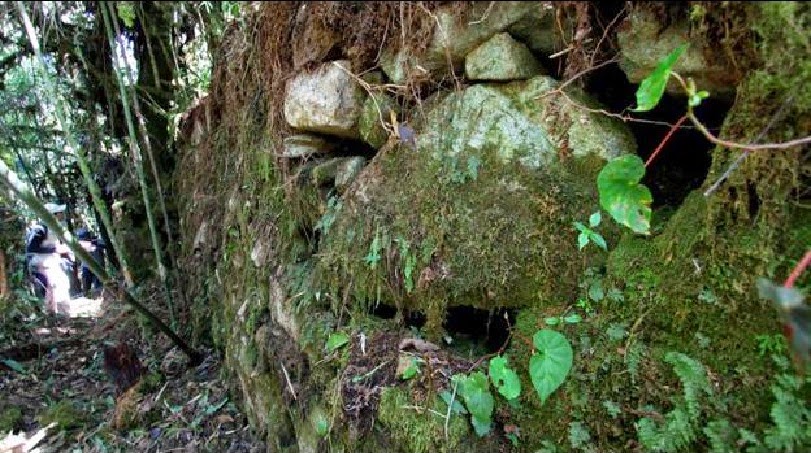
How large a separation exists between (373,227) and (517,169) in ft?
2.66

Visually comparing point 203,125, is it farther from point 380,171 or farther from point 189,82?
point 380,171

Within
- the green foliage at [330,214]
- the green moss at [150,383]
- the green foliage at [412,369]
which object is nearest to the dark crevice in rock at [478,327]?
the green foliage at [412,369]

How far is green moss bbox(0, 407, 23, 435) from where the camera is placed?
4.18 metres

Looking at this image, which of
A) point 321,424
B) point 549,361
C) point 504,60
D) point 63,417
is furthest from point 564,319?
point 63,417

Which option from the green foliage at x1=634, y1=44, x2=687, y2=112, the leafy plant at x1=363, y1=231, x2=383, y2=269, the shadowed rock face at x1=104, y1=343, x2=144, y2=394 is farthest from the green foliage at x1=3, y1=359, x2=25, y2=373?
the green foliage at x1=634, y1=44, x2=687, y2=112

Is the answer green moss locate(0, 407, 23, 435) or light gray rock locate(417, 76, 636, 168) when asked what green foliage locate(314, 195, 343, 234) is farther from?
green moss locate(0, 407, 23, 435)

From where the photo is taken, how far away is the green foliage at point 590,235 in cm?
211

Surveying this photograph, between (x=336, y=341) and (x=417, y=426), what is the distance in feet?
2.27

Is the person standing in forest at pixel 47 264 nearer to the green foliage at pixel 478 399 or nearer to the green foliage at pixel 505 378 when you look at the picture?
the green foliage at pixel 478 399

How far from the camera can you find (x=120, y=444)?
12.6 ft

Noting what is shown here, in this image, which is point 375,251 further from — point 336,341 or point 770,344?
point 770,344

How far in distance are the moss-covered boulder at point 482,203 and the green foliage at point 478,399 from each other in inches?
14.0

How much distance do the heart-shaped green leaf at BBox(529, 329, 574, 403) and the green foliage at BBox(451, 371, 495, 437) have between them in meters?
0.26

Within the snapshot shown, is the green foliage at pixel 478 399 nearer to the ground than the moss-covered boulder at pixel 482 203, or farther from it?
nearer to the ground
